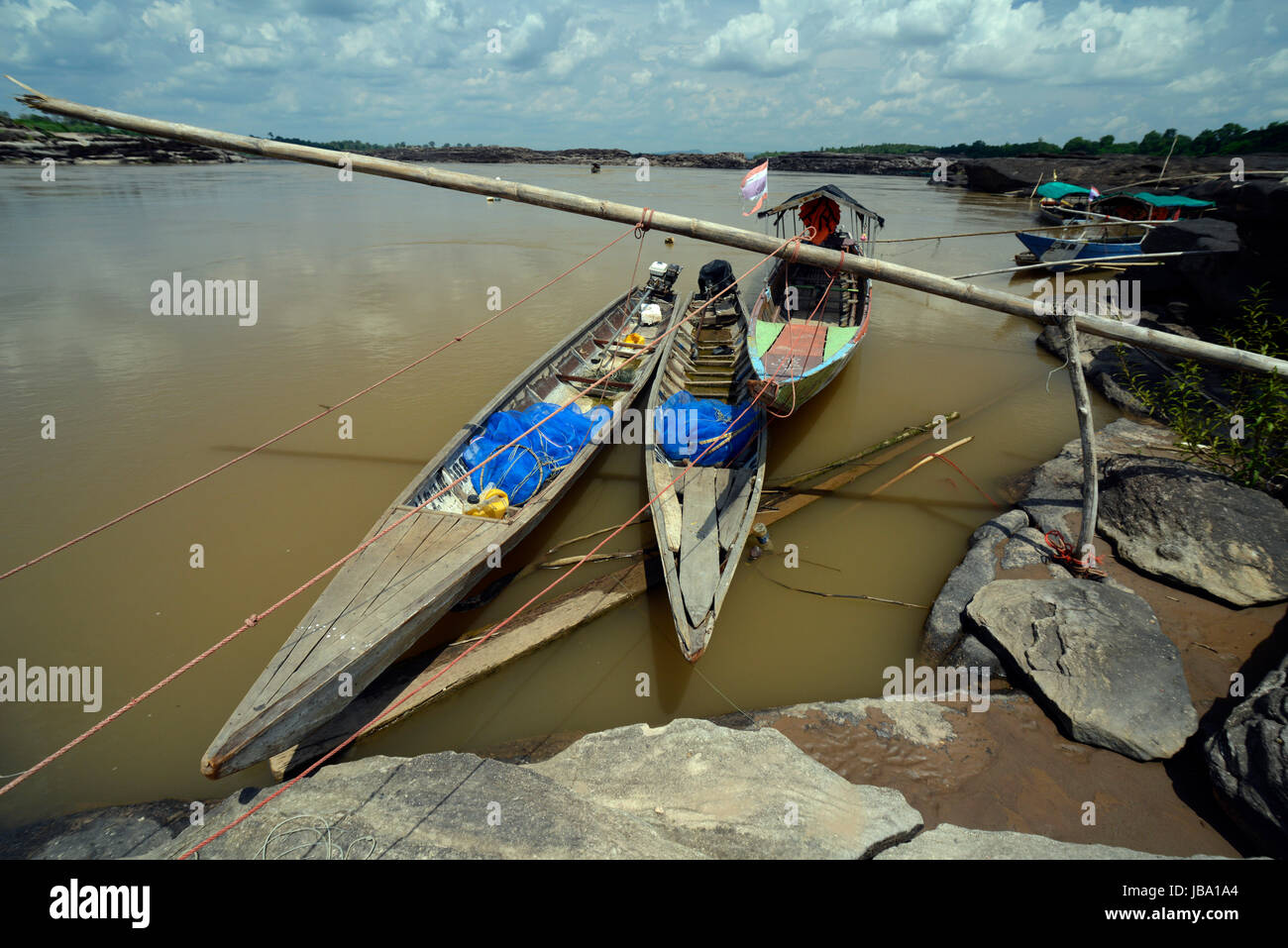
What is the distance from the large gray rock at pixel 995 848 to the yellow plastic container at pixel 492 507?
4663 millimetres

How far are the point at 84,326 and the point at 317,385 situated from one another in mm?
6898

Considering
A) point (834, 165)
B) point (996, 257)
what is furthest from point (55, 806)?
point (834, 165)

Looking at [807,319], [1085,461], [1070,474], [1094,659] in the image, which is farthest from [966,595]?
[807,319]

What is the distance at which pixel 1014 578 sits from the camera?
20.0ft

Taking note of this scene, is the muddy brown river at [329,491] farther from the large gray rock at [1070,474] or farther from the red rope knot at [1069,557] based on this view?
the red rope knot at [1069,557]

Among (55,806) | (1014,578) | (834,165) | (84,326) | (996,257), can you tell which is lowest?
(55,806)

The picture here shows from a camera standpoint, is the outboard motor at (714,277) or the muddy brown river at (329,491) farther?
the outboard motor at (714,277)

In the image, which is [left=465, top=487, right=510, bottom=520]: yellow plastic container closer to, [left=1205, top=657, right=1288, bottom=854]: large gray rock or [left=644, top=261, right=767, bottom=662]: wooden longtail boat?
[left=644, top=261, right=767, bottom=662]: wooden longtail boat

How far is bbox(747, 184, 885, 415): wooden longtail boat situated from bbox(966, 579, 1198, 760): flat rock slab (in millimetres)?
3830

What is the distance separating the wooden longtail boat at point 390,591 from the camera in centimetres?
385

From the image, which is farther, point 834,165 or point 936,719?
point 834,165

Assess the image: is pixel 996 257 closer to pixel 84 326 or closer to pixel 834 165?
pixel 84 326

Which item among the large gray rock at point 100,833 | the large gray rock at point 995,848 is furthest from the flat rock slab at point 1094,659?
the large gray rock at point 100,833

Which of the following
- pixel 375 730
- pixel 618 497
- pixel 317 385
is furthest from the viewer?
pixel 317 385
